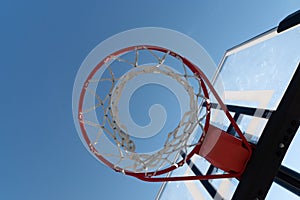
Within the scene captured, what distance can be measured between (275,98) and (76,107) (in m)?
1.29

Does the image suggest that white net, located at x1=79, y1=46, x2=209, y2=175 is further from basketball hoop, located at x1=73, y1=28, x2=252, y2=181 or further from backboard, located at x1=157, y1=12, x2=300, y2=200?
backboard, located at x1=157, y1=12, x2=300, y2=200

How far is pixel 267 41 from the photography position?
2.69m

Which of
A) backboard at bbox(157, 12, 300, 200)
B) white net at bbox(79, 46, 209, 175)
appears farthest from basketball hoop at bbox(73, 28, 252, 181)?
backboard at bbox(157, 12, 300, 200)

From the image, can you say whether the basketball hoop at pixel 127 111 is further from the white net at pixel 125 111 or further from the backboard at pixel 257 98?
the backboard at pixel 257 98

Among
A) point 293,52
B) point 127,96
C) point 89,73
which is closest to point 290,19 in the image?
point 293,52

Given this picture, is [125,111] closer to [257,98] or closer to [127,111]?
[127,111]

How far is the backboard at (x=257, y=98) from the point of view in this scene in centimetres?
174

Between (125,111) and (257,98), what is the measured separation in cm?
108

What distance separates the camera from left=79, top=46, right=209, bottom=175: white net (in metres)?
1.98

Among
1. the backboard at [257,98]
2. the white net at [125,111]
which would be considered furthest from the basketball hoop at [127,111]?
the backboard at [257,98]

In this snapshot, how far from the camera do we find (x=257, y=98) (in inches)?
99.0

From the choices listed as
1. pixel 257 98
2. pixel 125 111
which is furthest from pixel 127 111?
pixel 257 98

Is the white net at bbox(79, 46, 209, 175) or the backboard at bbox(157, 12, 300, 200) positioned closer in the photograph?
the backboard at bbox(157, 12, 300, 200)

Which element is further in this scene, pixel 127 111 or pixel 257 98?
pixel 257 98
